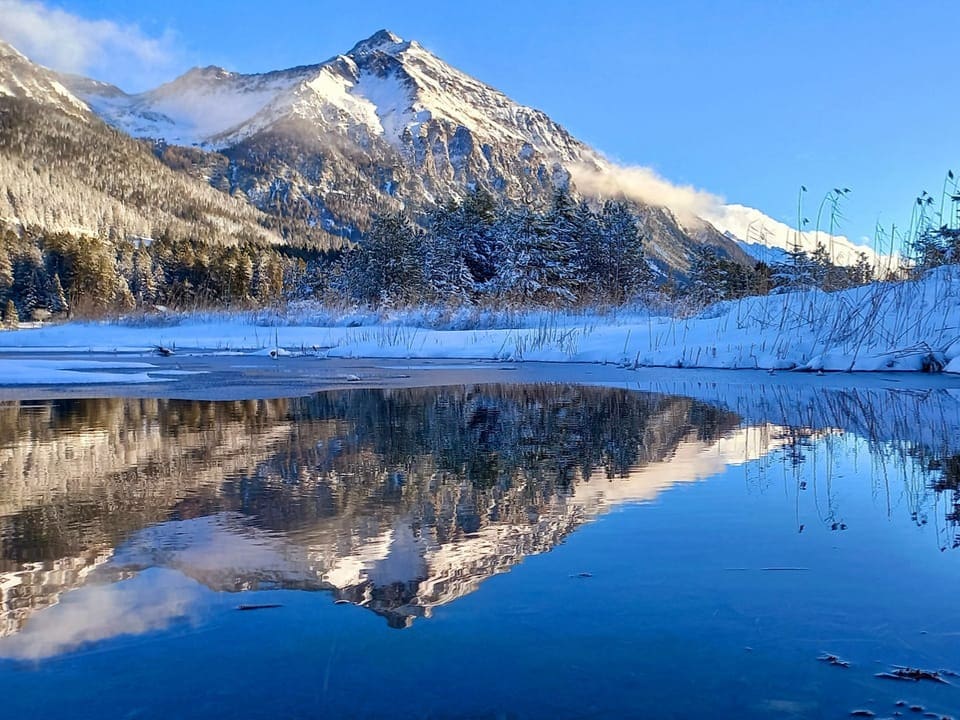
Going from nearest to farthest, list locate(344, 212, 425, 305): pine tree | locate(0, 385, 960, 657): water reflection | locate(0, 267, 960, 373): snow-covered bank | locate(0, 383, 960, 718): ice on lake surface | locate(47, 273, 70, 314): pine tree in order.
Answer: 1. locate(0, 383, 960, 718): ice on lake surface
2. locate(0, 385, 960, 657): water reflection
3. locate(0, 267, 960, 373): snow-covered bank
4. locate(344, 212, 425, 305): pine tree
5. locate(47, 273, 70, 314): pine tree

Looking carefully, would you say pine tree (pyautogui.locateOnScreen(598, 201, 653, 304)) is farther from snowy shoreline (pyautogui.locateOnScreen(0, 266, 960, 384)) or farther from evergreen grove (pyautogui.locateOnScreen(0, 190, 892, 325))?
snowy shoreline (pyautogui.locateOnScreen(0, 266, 960, 384))

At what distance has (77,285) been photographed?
60531 millimetres

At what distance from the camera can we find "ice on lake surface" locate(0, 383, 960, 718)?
4.95 feet

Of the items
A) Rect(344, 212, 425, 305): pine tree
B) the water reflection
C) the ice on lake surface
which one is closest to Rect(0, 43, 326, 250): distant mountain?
Rect(344, 212, 425, 305): pine tree

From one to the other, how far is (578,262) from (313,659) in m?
33.6

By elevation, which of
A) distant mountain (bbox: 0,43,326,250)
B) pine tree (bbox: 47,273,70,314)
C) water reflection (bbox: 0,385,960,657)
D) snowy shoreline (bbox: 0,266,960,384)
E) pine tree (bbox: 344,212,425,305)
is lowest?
water reflection (bbox: 0,385,960,657)

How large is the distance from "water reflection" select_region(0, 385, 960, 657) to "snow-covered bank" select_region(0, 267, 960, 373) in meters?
4.13

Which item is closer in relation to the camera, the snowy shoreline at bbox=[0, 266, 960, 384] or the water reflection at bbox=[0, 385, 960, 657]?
the water reflection at bbox=[0, 385, 960, 657]

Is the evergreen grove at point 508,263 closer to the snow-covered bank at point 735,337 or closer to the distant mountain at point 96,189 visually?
the snow-covered bank at point 735,337

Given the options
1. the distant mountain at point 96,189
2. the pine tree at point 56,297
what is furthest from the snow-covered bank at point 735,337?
the distant mountain at point 96,189

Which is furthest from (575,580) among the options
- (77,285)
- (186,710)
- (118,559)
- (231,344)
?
(77,285)

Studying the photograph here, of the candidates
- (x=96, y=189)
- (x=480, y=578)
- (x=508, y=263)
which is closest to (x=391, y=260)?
(x=508, y=263)

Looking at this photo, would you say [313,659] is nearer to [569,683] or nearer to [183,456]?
[569,683]

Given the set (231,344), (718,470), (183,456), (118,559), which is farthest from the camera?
(231,344)
